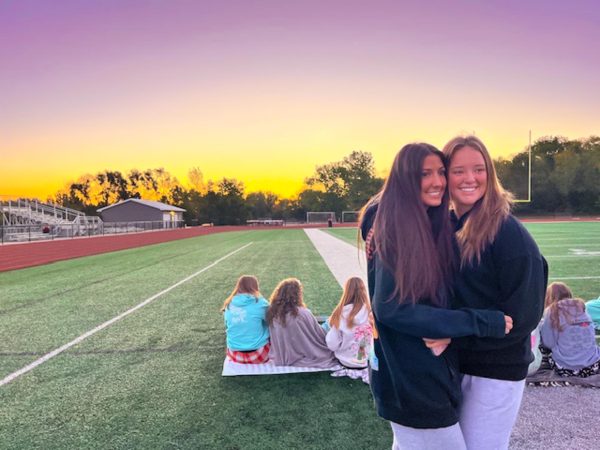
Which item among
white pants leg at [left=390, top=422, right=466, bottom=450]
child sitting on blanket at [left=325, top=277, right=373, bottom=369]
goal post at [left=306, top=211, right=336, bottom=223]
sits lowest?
goal post at [left=306, top=211, right=336, bottom=223]

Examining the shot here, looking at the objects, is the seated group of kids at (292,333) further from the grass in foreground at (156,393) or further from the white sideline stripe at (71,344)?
the white sideline stripe at (71,344)

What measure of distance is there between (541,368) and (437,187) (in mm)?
3682

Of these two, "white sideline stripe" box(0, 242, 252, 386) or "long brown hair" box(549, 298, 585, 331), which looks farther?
"white sideline stripe" box(0, 242, 252, 386)

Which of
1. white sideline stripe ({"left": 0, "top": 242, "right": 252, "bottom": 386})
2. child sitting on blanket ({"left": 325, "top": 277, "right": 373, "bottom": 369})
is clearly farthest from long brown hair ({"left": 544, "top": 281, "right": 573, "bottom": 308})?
white sideline stripe ({"left": 0, "top": 242, "right": 252, "bottom": 386})

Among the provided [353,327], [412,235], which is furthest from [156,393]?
[412,235]

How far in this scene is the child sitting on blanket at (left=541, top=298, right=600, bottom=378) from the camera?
406cm

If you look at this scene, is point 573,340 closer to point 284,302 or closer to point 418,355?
point 284,302

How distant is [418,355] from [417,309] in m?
0.19

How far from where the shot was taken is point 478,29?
1051 inches

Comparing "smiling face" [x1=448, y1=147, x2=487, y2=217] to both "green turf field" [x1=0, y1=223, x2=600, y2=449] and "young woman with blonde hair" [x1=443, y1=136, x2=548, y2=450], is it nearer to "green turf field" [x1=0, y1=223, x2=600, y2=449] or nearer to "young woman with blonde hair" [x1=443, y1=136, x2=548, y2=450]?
"young woman with blonde hair" [x1=443, y1=136, x2=548, y2=450]

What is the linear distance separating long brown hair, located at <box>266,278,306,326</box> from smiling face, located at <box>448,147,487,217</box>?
3298mm

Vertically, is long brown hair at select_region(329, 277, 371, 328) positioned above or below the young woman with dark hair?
below

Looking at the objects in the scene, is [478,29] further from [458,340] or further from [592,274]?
[458,340]

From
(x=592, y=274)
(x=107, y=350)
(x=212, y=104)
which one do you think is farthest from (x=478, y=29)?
(x=107, y=350)
